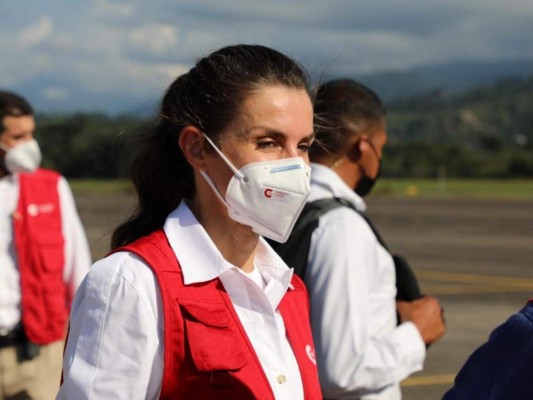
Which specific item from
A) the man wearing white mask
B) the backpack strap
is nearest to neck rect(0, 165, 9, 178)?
the man wearing white mask

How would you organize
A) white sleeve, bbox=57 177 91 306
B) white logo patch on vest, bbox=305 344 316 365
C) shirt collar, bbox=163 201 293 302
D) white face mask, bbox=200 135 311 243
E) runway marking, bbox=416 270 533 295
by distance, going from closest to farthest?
shirt collar, bbox=163 201 293 302 < white face mask, bbox=200 135 311 243 < white logo patch on vest, bbox=305 344 316 365 < white sleeve, bbox=57 177 91 306 < runway marking, bbox=416 270 533 295

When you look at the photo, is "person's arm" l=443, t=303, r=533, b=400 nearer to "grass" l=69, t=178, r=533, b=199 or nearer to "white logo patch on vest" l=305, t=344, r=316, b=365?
"white logo patch on vest" l=305, t=344, r=316, b=365

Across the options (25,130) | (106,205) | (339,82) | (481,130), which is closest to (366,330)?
(339,82)

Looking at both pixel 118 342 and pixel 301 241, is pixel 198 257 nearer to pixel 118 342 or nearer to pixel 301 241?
pixel 118 342

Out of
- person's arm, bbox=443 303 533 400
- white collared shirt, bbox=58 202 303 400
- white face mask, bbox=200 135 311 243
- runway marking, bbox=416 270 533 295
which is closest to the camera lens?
person's arm, bbox=443 303 533 400

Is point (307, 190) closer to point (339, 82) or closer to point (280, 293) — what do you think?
point (280, 293)

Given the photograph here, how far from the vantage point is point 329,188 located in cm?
380

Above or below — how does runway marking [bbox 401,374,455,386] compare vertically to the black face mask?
below

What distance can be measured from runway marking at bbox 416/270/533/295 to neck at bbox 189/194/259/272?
12483 millimetres

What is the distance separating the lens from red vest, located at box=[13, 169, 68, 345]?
522 cm

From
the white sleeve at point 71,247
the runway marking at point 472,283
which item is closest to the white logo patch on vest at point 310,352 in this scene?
the white sleeve at point 71,247

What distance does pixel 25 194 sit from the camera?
5398 mm

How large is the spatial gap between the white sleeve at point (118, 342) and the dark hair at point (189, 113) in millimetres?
513

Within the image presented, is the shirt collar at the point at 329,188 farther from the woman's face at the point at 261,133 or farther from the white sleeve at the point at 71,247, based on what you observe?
the white sleeve at the point at 71,247
